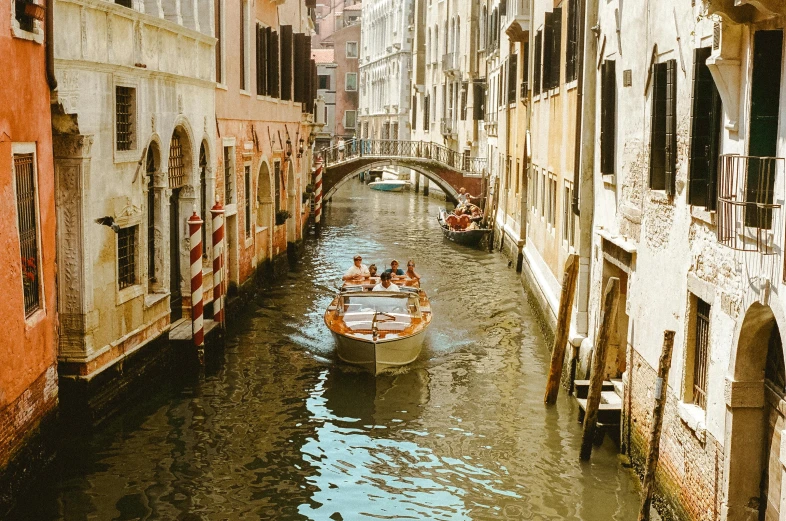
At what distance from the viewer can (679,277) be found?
8617 millimetres

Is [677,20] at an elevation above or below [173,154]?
above

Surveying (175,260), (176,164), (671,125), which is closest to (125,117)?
(176,164)

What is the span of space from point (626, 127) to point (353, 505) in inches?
202

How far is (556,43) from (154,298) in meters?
8.53

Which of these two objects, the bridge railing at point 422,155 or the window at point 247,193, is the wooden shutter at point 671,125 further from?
the bridge railing at point 422,155

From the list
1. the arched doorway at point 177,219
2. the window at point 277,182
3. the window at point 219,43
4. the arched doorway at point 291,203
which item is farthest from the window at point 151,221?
the arched doorway at point 291,203

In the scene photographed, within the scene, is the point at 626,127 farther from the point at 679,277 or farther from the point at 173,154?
the point at 173,154

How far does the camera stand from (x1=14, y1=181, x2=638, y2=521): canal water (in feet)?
30.9

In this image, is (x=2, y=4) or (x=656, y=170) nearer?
(x=2, y=4)

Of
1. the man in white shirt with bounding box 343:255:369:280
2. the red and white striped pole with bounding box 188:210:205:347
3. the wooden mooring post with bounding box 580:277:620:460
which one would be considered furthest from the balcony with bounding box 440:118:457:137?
the wooden mooring post with bounding box 580:277:620:460

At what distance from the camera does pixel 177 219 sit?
15.1 meters

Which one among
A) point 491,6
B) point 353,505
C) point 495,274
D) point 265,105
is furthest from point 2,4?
point 491,6

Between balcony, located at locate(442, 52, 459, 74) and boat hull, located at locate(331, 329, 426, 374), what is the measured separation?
2954cm

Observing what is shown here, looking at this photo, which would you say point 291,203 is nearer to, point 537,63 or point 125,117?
point 537,63
